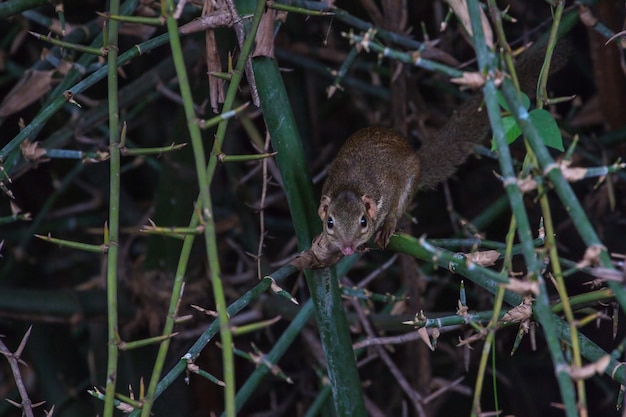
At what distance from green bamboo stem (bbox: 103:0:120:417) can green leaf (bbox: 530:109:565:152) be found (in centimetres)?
65

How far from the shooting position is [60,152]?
80.0 inches

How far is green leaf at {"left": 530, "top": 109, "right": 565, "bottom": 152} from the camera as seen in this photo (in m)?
1.32

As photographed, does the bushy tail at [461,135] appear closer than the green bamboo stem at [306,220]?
No

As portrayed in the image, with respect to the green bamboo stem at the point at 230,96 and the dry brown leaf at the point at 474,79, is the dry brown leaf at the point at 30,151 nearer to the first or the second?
the green bamboo stem at the point at 230,96

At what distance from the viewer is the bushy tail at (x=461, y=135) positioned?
2.39m

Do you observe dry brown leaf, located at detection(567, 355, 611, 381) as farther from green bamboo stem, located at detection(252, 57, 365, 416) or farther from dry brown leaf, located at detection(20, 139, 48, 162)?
dry brown leaf, located at detection(20, 139, 48, 162)

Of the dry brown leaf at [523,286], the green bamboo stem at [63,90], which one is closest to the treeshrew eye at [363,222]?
the green bamboo stem at [63,90]

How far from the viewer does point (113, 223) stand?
137cm

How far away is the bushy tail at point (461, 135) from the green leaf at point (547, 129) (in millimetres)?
1065

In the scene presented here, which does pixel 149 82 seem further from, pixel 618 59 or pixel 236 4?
pixel 618 59

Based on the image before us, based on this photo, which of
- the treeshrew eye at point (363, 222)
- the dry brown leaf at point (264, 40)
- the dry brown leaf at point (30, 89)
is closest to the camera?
the dry brown leaf at point (264, 40)

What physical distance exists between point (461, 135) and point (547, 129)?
4.31 ft

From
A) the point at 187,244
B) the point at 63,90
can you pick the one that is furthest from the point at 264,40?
the point at 187,244

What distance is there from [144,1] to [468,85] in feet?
3.48
